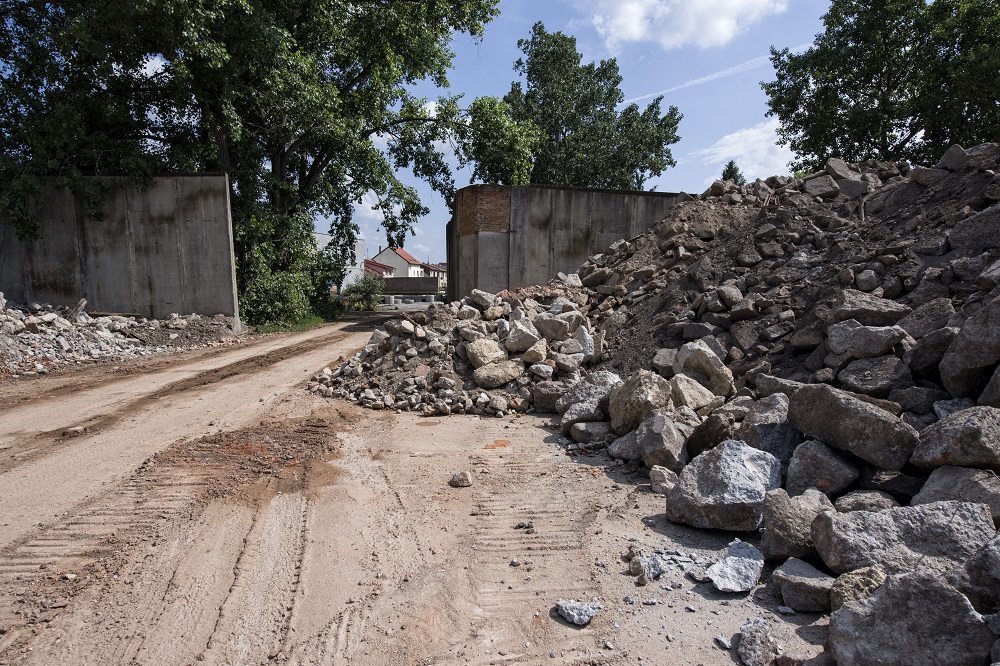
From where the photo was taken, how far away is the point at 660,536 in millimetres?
3525

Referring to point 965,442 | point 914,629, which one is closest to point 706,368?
point 965,442

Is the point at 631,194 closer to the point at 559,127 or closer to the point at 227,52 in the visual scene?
the point at 227,52

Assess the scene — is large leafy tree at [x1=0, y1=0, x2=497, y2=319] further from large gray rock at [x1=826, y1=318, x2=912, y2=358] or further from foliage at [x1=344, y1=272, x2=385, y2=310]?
large gray rock at [x1=826, y1=318, x2=912, y2=358]

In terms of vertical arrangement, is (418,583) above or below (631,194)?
below

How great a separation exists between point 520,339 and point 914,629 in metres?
5.33

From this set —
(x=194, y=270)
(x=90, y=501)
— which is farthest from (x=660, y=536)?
(x=194, y=270)

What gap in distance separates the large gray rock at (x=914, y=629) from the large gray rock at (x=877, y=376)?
2.51 m

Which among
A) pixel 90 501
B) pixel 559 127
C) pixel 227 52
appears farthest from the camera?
pixel 559 127

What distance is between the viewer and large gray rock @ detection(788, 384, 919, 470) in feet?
10.9

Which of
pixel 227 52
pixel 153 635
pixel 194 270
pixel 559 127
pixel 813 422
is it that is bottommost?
pixel 153 635

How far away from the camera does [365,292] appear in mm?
26375

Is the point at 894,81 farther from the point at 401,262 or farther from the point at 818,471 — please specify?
the point at 401,262

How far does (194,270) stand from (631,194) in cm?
1139

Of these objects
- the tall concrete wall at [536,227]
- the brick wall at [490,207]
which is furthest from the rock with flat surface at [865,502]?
the brick wall at [490,207]
